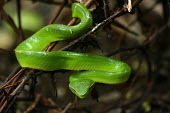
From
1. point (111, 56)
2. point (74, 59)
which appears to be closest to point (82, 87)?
point (74, 59)

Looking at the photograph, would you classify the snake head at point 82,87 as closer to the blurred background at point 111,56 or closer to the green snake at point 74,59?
the green snake at point 74,59

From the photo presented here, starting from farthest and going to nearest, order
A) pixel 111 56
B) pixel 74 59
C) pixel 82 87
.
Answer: pixel 111 56
pixel 74 59
pixel 82 87

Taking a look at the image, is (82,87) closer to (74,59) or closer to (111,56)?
(74,59)

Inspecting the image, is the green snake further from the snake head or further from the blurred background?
the blurred background

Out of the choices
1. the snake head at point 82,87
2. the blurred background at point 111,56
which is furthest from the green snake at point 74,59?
the blurred background at point 111,56

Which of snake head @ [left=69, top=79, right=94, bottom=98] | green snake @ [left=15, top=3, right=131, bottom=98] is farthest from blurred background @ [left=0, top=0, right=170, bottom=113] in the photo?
snake head @ [left=69, top=79, right=94, bottom=98]

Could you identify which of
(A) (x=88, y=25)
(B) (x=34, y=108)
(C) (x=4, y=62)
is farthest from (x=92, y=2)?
(C) (x=4, y=62)

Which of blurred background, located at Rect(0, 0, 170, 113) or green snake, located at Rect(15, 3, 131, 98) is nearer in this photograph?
green snake, located at Rect(15, 3, 131, 98)

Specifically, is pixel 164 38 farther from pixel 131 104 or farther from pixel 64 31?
pixel 64 31
